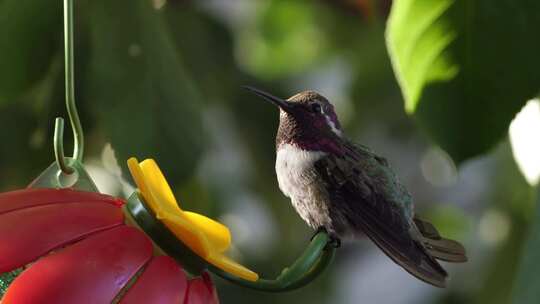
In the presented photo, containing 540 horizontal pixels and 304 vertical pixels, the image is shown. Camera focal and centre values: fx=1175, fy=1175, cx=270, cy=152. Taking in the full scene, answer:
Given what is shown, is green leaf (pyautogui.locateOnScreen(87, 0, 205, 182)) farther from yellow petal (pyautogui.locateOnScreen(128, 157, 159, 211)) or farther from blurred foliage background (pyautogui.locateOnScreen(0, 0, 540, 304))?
yellow petal (pyautogui.locateOnScreen(128, 157, 159, 211))

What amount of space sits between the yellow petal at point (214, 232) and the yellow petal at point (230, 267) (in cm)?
3

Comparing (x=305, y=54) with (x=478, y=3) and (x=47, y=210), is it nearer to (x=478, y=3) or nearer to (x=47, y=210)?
(x=478, y=3)

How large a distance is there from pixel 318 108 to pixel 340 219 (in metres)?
0.11

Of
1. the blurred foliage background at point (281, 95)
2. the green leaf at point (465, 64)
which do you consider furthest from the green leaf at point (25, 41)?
the green leaf at point (465, 64)

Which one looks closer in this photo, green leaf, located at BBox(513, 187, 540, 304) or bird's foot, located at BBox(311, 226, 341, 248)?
bird's foot, located at BBox(311, 226, 341, 248)

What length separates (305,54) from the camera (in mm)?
3754

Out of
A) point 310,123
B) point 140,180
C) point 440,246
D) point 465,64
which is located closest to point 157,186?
point 140,180

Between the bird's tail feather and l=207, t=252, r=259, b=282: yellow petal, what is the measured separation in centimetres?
17

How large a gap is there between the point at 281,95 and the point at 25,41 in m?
1.05

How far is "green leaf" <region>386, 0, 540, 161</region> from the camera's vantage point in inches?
53.9

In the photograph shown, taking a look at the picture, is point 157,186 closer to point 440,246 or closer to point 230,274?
point 230,274

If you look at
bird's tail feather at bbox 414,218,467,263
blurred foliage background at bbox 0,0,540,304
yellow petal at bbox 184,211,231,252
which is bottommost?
blurred foliage background at bbox 0,0,540,304

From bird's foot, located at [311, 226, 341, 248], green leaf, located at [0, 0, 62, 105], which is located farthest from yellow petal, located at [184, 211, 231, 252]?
green leaf, located at [0, 0, 62, 105]

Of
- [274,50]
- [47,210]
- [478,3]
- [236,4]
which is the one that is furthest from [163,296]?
[236,4]
